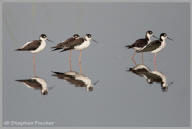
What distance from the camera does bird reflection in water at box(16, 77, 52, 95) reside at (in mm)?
6469

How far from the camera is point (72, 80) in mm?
6703

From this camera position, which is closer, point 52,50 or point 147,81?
point 147,81

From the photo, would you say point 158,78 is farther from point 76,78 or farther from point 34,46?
point 34,46

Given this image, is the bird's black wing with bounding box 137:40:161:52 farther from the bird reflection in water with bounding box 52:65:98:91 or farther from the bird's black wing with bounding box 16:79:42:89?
the bird's black wing with bounding box 16:79:42:89

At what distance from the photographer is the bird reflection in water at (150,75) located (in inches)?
262

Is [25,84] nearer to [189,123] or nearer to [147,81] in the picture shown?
[147,81]

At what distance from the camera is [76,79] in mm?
6727

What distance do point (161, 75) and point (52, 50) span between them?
59.3 inches

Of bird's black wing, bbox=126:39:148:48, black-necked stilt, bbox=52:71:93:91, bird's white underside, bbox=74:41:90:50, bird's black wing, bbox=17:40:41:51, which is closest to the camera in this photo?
black-necked stilt, bbox=52:71:93:91

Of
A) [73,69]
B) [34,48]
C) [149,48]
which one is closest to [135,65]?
[149,48]

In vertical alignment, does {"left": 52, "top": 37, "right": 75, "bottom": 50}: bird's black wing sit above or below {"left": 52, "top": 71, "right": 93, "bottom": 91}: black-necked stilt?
above

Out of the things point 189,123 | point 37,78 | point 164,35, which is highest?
point 164,35

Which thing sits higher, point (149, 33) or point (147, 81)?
point (149, 33)

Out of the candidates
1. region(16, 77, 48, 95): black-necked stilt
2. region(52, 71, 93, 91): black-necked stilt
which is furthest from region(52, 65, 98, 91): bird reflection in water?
region(16, 77, 48, 95): black-necked stilt
